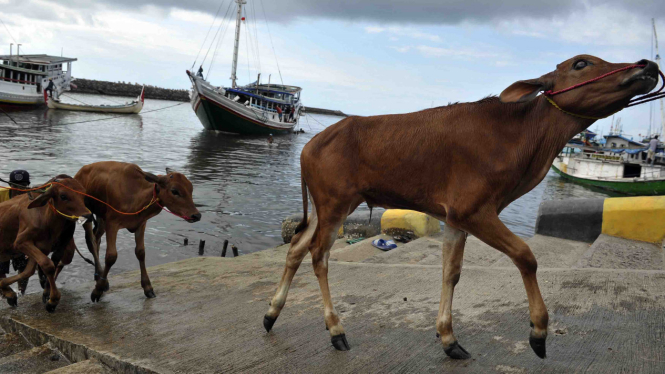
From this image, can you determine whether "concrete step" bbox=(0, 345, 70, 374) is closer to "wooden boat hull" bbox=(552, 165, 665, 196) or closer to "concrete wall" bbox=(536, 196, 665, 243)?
"concrete wall" bbox=(536, 196, 665, 243)

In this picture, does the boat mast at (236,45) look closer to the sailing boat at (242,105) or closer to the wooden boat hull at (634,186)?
the sailing boat at (242,105)

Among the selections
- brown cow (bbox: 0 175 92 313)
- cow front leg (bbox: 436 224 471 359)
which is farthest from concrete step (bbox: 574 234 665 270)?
brown cow (bbox: 0 175 92 313)

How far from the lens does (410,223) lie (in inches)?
376

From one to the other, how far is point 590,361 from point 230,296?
3.54 m

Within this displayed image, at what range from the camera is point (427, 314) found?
4559mm

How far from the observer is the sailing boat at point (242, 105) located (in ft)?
155

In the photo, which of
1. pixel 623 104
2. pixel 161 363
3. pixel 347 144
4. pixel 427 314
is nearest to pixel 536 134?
pixel 623 104

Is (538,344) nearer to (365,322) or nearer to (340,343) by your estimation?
(340,343)

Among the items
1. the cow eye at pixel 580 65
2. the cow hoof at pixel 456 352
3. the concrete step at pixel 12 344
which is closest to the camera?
the cow eye at pixel 580 65

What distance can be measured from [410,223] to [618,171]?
2748 centimetres

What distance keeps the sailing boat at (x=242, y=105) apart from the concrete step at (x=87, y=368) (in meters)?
43.9

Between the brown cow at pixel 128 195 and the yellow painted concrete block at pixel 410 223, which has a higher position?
the brown cow at pixel 128 195

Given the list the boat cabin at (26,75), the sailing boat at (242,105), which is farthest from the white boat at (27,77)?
the sailing boat at (242,105)

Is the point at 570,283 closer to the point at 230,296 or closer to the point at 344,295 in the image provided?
the point at 344,295
